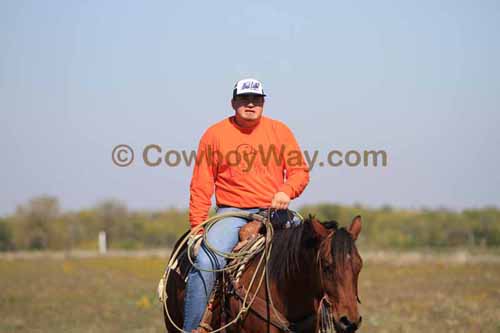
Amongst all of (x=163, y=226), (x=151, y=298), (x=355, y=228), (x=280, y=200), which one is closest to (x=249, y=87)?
(x=280, y=200)

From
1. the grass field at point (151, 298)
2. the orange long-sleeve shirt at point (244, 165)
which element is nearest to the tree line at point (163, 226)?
the grass field at point (151, 298)

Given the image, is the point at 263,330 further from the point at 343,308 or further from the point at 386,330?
the point at 386,330

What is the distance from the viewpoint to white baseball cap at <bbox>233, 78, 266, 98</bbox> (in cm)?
754

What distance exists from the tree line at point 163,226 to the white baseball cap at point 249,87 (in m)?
37.9

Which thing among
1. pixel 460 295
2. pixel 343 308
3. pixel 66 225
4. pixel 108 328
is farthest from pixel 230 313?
pixel 66 225

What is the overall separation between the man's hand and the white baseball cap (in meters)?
0.96

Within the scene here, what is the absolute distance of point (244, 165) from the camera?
25.0ft

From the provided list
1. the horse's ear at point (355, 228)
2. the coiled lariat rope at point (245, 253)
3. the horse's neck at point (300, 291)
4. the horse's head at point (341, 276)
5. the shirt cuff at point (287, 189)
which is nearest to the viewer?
the horse's head at point (341, 276)

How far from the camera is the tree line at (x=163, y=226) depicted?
46.8m

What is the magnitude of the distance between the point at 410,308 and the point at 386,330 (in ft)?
12.7

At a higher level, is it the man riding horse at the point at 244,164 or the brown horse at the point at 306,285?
the man riding horse at the point at 244,164

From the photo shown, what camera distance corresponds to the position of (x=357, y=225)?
627 centimetres

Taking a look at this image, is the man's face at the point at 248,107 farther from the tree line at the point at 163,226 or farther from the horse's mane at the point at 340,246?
the tree line at the point at 163,226

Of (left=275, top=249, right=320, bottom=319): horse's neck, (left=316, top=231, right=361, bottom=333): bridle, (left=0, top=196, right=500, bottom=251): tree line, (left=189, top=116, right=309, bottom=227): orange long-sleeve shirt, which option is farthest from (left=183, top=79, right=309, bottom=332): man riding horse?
(left=0, top=196, right=500, bottom=251): tree line
